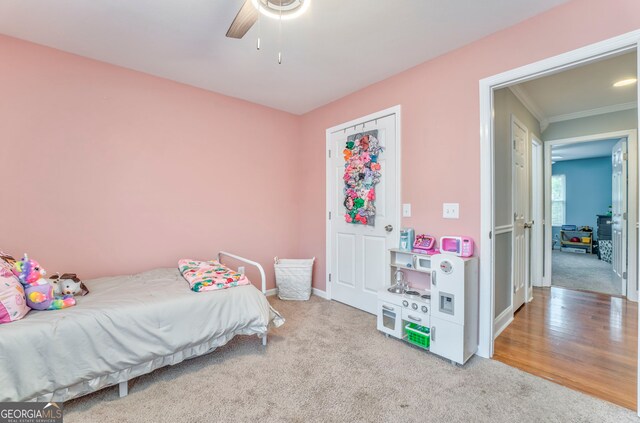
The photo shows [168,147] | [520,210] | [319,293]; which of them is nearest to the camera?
[168,147]

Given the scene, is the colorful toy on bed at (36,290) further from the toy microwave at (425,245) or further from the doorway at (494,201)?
the doorway at (494,201)

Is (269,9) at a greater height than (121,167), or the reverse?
(269,9)

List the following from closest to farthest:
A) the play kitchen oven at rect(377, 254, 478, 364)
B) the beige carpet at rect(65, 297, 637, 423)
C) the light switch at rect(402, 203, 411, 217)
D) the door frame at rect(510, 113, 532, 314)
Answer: the beige carpet at rect(65, 297, 637, 423), the play kitchen oven at rect(377, 254, 478, 364), the light switch at rect(402, 203, 411, 217), the door frame at rect(510, 113, 532, 314)

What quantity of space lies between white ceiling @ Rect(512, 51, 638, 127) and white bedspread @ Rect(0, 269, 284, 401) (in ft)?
11.7

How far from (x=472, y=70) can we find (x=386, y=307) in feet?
6.92

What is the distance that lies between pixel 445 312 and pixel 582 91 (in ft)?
10.0

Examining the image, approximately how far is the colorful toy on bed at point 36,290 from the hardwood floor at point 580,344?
306 centimetres

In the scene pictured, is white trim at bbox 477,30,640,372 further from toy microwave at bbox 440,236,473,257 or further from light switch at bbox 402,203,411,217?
light switch at bbox 402,203,411,217

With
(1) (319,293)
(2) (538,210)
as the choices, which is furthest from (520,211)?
(1) (319,293)

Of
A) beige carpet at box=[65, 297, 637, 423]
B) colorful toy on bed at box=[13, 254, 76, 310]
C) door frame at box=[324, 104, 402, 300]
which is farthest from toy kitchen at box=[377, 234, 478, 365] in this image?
colorful toy on bed at box=[13, 254, 76, 310]

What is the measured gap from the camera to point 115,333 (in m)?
1.69

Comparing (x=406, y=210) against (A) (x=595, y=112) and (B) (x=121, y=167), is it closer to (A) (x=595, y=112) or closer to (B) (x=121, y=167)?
(B) (x=121, y=167)

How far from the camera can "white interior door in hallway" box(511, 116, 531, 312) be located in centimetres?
305

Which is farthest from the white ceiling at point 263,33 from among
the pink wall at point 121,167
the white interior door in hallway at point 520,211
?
the white interior door in hallway at point 520,211
